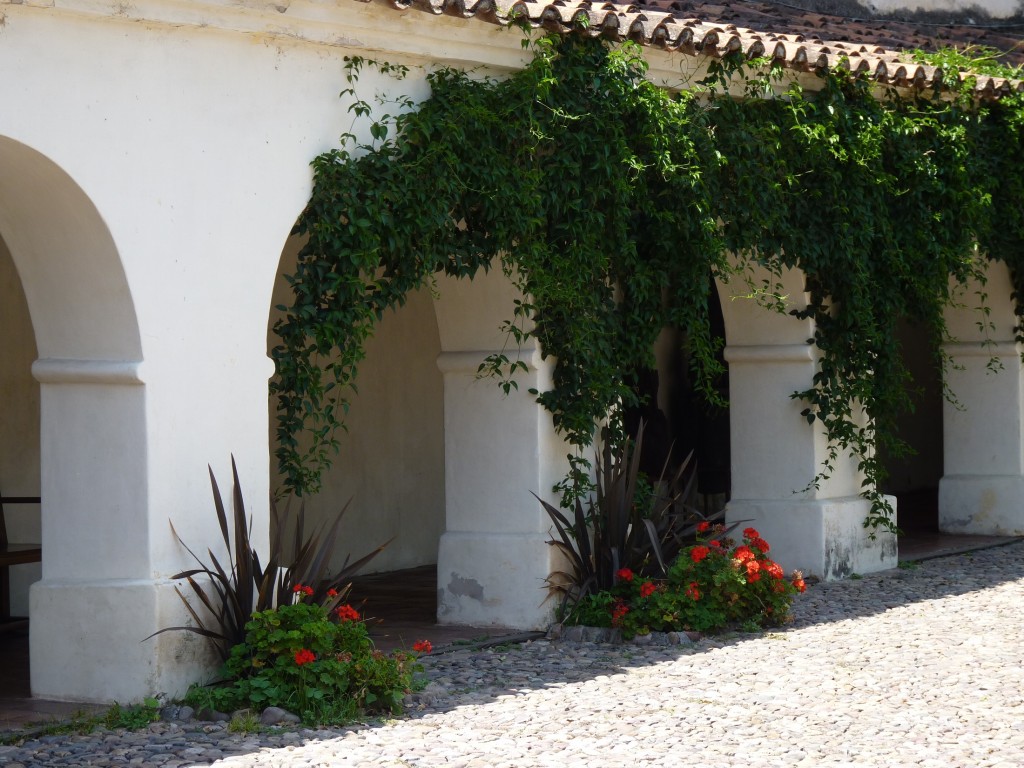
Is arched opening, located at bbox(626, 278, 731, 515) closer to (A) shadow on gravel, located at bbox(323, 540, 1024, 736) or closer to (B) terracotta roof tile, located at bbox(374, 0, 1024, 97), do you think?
(A) shadow on gravel, located at bbox(323, 540, 1024, 736)

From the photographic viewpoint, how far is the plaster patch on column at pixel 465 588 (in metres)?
8.17

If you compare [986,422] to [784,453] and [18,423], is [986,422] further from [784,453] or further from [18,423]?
[18,423]

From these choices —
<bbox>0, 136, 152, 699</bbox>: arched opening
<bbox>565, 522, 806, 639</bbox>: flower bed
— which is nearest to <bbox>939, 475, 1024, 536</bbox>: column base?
<bbox>565, 522, 806, 639</bbox>: flower bed

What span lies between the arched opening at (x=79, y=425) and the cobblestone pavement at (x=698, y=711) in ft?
2.15

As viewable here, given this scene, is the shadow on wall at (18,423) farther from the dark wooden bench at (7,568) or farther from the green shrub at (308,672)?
the green shrub at (308,672)

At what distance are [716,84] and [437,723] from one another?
4.47 meters

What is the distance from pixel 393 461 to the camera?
10789mm

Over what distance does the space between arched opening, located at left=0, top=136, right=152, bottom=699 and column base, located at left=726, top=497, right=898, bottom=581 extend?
463 centimetres

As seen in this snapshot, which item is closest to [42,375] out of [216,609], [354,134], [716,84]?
[216,609]

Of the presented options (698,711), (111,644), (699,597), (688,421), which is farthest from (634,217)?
(688,421)

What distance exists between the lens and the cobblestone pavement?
17.6ft

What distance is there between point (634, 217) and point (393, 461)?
325 cm

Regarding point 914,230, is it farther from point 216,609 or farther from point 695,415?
point 216,609

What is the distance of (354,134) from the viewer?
23.2ft
